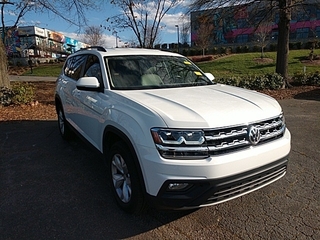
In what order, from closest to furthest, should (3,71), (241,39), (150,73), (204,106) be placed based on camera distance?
(204,106) < (150,73) < (3,71) < (241,39)

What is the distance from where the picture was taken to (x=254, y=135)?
7.39 ft

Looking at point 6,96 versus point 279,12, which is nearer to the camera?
point 6,96

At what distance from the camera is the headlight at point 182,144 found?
2066 millimetres

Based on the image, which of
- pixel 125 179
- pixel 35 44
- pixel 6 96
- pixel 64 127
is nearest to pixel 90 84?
pixel 125 179

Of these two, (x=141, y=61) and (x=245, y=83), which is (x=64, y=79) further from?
(x=245, y=83)

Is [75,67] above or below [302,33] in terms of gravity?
below

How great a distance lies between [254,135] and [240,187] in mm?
488

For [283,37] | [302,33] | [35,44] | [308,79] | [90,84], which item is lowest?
[308,79]

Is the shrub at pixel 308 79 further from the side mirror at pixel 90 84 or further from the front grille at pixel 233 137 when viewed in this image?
the side mirror at pixel 90 84

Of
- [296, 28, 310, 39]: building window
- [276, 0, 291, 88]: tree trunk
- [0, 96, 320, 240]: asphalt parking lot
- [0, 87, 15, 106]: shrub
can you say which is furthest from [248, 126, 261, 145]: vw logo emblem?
[296, 28, 310, 39]: building window

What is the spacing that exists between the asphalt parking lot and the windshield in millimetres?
1408

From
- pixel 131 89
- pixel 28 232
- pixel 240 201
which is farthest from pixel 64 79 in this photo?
pixel 240 201

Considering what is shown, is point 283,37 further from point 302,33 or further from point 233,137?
point 302,33

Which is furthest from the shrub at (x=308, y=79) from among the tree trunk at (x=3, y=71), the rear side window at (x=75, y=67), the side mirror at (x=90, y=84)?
the tree trunk at (x=3, y=71)
